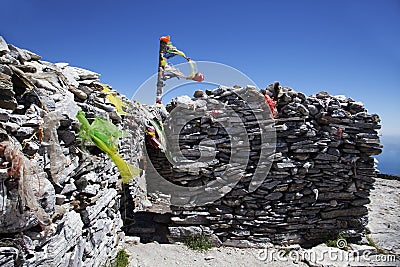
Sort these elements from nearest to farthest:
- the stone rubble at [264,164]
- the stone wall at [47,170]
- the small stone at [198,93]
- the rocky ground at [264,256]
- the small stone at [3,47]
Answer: the stone wall at [47,170]
the small stone at [3,47]
the rocky ground at [264,256]
the stone rubble at [264,164]
the small stone at [198,93]

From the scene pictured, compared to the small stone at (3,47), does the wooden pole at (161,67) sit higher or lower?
higher

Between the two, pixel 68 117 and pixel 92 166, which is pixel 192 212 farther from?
pixel 68 117

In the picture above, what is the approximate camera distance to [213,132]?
6984 mm

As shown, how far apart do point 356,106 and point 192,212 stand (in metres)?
5.08

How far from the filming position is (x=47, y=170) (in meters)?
2.71

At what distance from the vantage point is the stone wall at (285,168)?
6.95 m

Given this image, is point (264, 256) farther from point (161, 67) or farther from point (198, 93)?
point (161, 67)

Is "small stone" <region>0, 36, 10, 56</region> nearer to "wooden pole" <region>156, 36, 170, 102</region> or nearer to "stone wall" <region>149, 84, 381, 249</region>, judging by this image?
"stone wall" <region>149, 84, 381, 249</region>

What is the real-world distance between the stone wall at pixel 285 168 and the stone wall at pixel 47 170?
9.50 ft

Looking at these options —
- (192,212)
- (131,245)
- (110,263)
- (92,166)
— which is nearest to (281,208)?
(192,212)

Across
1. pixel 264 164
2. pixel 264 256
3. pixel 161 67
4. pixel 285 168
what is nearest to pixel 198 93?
pixel 264 164

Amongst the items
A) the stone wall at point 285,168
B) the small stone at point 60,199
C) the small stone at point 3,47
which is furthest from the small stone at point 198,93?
the small stone at point 3,47

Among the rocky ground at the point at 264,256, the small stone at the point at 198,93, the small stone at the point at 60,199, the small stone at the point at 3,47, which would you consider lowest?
the rocky ground at the point at 264,256

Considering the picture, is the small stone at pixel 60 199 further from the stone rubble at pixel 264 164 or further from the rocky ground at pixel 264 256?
the rocky ground at pixel 264 256
